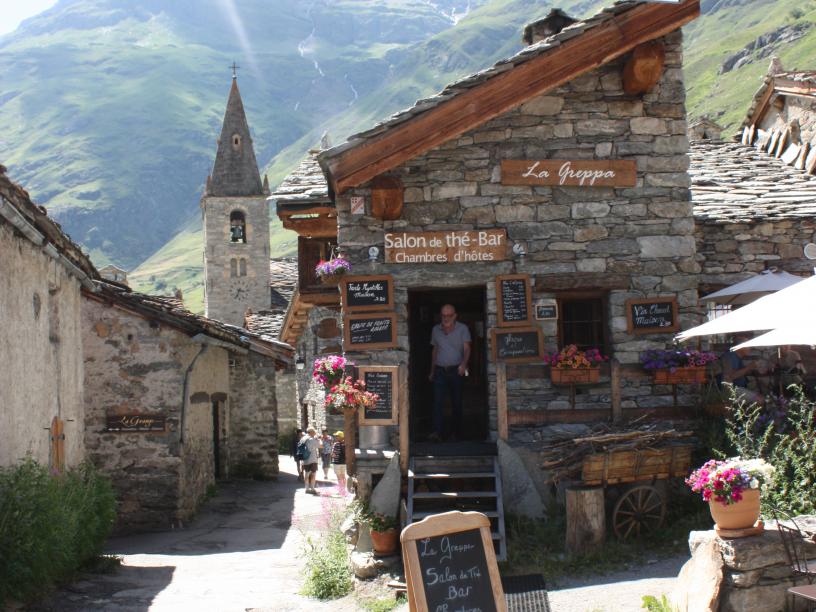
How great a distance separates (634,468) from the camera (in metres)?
9.99

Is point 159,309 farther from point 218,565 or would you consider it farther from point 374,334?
point 374,334

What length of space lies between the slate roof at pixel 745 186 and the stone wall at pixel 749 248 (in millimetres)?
175

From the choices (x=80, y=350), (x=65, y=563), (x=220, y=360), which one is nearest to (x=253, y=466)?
(x=220, y=360)

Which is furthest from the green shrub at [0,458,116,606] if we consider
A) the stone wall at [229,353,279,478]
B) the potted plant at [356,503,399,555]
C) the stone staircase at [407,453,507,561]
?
the stone wall at [229,353,279,478]

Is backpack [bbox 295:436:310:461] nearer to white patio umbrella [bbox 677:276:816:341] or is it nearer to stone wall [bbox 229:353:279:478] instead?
stone wall [bbox 229:353:279:478]

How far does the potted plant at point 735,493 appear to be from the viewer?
7.21m

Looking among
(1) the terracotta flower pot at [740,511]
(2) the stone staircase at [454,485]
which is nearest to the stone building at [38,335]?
(2) the stone staircase at [454,485]

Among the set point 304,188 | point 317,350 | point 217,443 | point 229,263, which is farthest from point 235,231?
point 304,188

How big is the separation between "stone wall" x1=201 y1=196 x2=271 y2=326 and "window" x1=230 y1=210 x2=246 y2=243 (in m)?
0.32

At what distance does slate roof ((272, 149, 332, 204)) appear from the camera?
14.7m

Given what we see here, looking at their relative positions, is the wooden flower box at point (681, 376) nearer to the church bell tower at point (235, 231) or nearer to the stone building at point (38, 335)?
the stone building at point (38, 335)

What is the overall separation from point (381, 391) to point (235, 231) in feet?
162

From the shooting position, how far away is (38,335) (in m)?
11.5

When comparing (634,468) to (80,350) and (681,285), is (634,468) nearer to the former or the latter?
(681,285)
